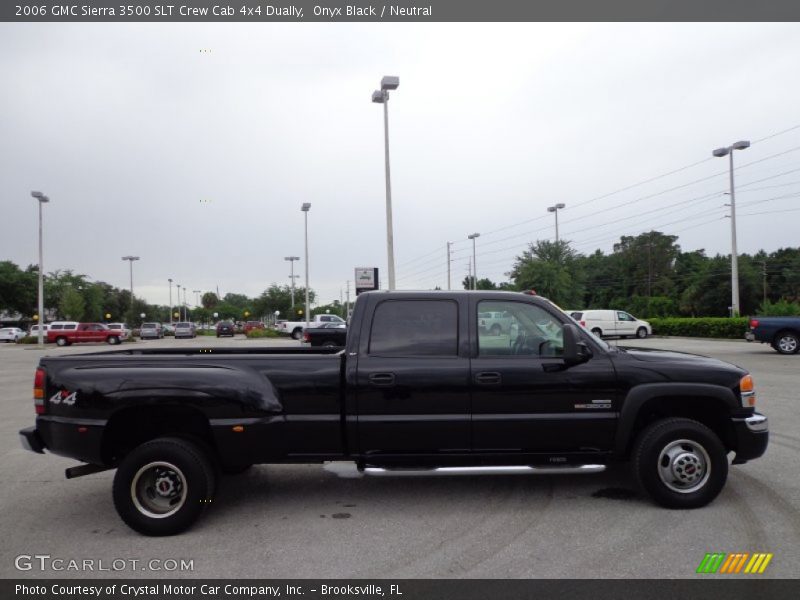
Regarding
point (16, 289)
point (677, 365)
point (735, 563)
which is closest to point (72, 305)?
point (16, 289)

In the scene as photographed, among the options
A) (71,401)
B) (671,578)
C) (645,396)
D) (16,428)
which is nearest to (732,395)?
(645,396)

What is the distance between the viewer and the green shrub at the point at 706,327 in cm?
3030

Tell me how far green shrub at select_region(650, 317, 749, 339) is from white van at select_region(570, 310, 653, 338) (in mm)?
1512

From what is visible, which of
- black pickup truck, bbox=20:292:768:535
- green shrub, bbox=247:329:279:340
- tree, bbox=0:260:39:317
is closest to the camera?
black pickup truck, bbox=20:292:768:535

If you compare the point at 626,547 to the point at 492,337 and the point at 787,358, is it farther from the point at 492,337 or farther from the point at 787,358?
the point at 787,358

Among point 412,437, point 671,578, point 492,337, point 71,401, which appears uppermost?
point 492,337

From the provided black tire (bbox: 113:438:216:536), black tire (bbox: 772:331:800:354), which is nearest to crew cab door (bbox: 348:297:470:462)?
black tire (bbox: 113:438:216:536)

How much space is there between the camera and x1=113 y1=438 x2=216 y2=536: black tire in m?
4.57

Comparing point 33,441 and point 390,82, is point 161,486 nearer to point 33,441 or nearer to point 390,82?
point 33,441

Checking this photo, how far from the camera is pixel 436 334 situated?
5.06 meters

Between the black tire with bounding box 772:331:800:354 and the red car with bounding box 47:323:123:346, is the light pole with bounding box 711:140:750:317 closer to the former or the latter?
the black tire with bounding box 772:331:800:354

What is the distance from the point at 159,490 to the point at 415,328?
237cm

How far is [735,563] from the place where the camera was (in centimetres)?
395
